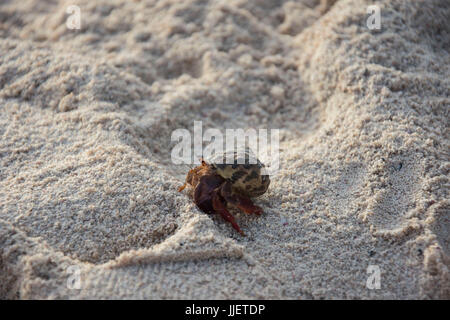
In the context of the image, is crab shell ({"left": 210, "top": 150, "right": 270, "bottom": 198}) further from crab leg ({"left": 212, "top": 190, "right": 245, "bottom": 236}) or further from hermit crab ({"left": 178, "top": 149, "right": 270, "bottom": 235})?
crab leg ({"left": 212, "top": 190, "right": 245, "bottom": 236})

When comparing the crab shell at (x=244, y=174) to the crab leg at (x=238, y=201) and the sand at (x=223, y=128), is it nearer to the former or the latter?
the crab leg at (x=238, y=201)

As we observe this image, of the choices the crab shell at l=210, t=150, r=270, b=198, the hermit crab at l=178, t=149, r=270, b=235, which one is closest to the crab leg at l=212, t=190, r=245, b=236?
the hermit crab at l=178, t=149, r=270, b=235

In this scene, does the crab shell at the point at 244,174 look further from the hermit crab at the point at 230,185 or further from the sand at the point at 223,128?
the sand at the point at 223,128

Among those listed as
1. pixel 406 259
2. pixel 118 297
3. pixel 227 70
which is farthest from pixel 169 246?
pixel 227 70

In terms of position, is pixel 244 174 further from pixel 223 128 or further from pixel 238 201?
pixel 223 128

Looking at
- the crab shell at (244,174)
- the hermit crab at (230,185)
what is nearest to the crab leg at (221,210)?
the hermit crab at (230,185)

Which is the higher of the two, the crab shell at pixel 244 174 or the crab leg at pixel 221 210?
the crab shell at pixel 244 174

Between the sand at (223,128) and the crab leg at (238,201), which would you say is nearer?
the sand at (223,128)
